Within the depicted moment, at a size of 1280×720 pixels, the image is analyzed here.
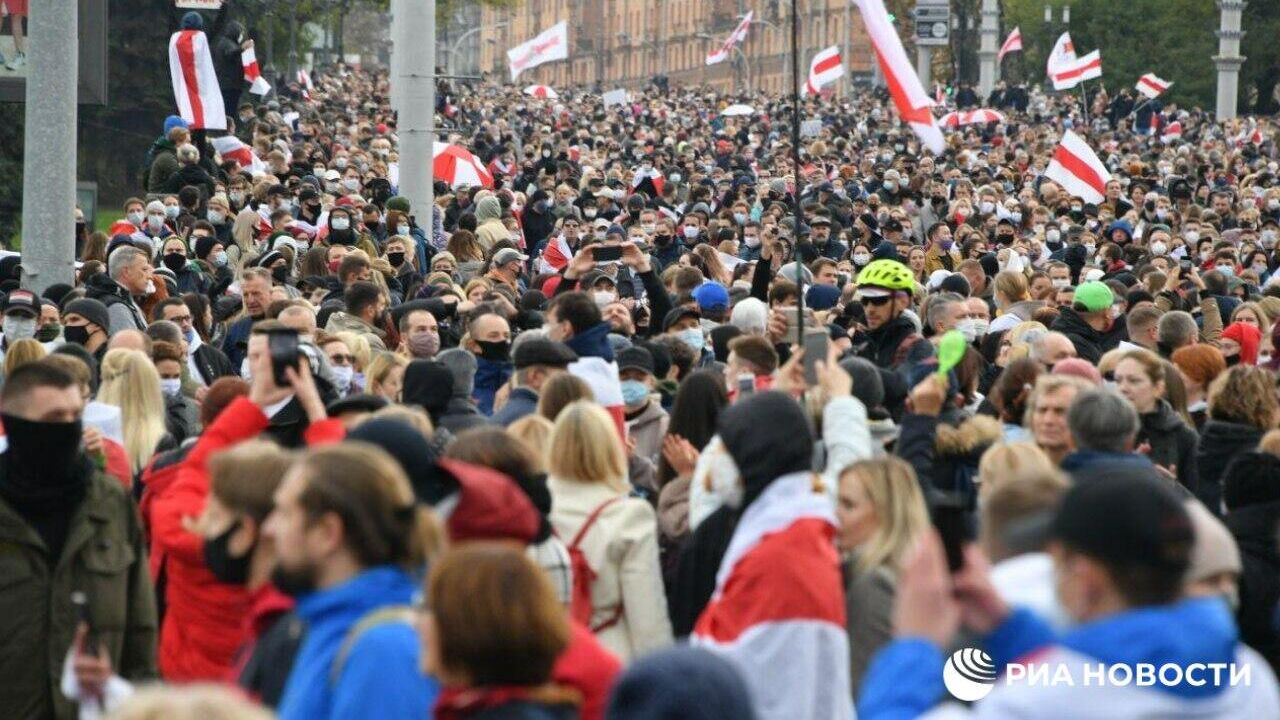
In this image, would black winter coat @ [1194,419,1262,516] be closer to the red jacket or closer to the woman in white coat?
the woman in white coat

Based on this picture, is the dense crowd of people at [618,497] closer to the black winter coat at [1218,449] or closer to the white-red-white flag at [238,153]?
the black winter coat at [1218,449]

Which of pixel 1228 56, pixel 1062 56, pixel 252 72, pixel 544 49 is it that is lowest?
pixel 252 72

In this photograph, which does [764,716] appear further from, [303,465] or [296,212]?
[296,212]

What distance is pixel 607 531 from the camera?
282 inches

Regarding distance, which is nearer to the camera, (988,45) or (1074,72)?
(1074,72)

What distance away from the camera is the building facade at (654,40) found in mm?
137625

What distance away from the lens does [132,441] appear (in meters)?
8.73

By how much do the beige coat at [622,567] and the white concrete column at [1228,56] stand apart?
53471 mm

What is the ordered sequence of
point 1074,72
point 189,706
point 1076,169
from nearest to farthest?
point 189,706
point 1076,169
point 1074,72

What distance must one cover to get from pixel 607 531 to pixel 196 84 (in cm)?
1392

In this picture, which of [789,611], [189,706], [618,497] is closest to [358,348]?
[618,497]

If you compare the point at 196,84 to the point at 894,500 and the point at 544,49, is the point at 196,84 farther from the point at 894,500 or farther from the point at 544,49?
the point at 544,49

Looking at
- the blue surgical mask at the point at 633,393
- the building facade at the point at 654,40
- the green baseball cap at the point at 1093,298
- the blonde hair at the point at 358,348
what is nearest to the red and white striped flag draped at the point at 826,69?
the green baseball cap at the point at 1093,298

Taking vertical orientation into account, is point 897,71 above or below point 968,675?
above
